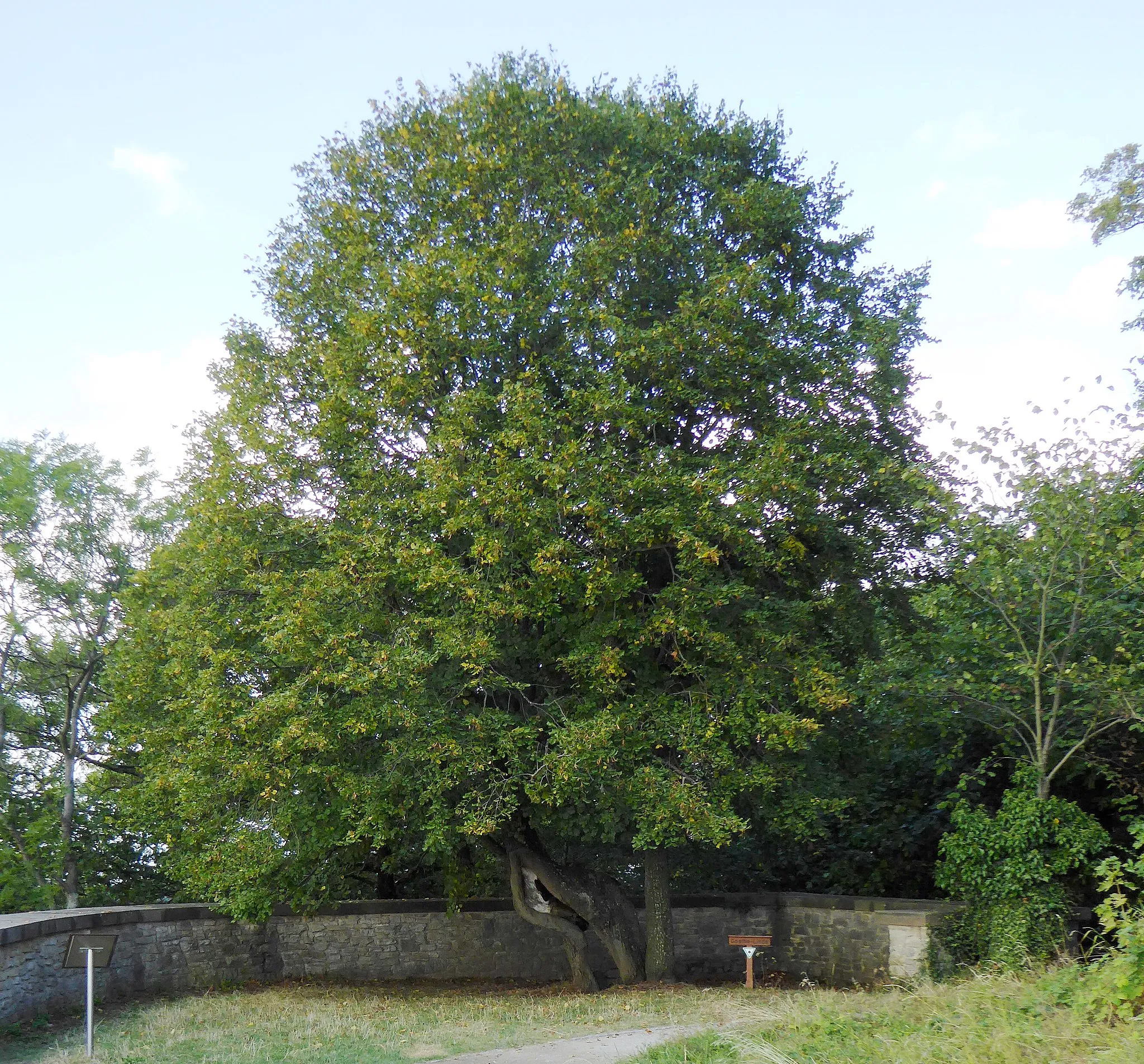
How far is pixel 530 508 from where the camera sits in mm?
10617

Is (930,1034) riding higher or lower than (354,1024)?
higher

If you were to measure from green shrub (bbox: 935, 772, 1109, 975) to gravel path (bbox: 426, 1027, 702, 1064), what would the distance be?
163 inches

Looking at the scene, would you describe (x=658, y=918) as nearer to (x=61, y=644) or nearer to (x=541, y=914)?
(x=541, y=914)

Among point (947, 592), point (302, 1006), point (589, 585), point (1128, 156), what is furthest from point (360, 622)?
point (1128, 156)

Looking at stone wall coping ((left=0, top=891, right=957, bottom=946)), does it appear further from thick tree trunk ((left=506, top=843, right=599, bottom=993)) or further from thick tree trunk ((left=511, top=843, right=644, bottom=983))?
thick tree trunk ((left=511, top=843, right=644, bottom=983))

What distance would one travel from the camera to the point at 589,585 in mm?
10562

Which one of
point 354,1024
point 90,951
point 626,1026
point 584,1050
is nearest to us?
point 584,1050

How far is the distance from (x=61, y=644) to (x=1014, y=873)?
16.8 metres

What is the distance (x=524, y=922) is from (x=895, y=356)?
9584 millimetres

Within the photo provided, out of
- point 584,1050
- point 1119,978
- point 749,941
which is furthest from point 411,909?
point 1119,978

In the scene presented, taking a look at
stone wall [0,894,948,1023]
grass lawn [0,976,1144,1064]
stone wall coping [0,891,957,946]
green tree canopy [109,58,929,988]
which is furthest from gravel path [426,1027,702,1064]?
stone wall coping [0,891,957,946]

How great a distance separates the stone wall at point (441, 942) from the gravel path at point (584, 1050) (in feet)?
13.9

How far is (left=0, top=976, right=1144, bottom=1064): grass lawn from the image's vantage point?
623 centimetres

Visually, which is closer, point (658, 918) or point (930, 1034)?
point (930, 1034)
